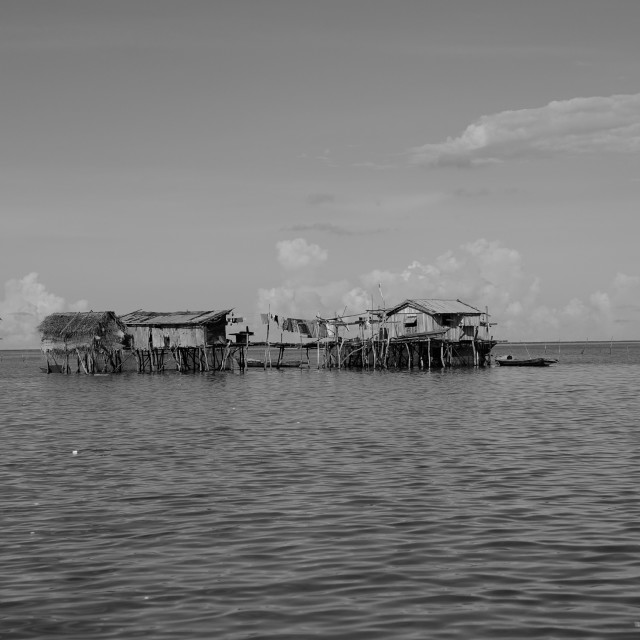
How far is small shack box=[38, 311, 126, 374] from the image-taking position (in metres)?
66.3

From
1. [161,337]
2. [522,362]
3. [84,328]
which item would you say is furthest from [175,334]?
[522,362]

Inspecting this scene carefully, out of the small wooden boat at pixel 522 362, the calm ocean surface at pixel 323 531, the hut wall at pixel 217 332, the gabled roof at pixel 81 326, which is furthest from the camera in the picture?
the small wooden boat at pixel 522 362

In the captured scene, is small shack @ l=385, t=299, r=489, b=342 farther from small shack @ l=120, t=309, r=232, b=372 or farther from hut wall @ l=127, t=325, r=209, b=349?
hut wall @ l=127, t=325, r=209, b=349

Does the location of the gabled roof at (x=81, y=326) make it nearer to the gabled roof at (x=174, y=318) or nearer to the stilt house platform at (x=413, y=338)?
the gabled roof at (x=174, y=318)

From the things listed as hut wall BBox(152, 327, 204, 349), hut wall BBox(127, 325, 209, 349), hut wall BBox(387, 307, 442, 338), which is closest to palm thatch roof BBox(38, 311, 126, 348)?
hut wall BBox(127, 325, 209, 349)

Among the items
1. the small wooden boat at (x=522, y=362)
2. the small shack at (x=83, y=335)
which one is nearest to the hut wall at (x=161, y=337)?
the small shack at (x=83, y=335)

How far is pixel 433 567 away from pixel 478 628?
2062 millimetres

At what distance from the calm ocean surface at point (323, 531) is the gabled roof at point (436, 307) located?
41.3 meters

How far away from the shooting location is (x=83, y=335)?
6625 centimetres

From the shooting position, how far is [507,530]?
40.4 feet

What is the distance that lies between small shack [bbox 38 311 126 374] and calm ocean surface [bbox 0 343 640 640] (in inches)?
1584

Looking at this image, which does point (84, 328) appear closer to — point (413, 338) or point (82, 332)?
point (82, 332)

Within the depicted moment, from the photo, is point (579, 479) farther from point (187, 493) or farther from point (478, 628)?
point (478, 628)

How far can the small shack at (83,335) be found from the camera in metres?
66.3
